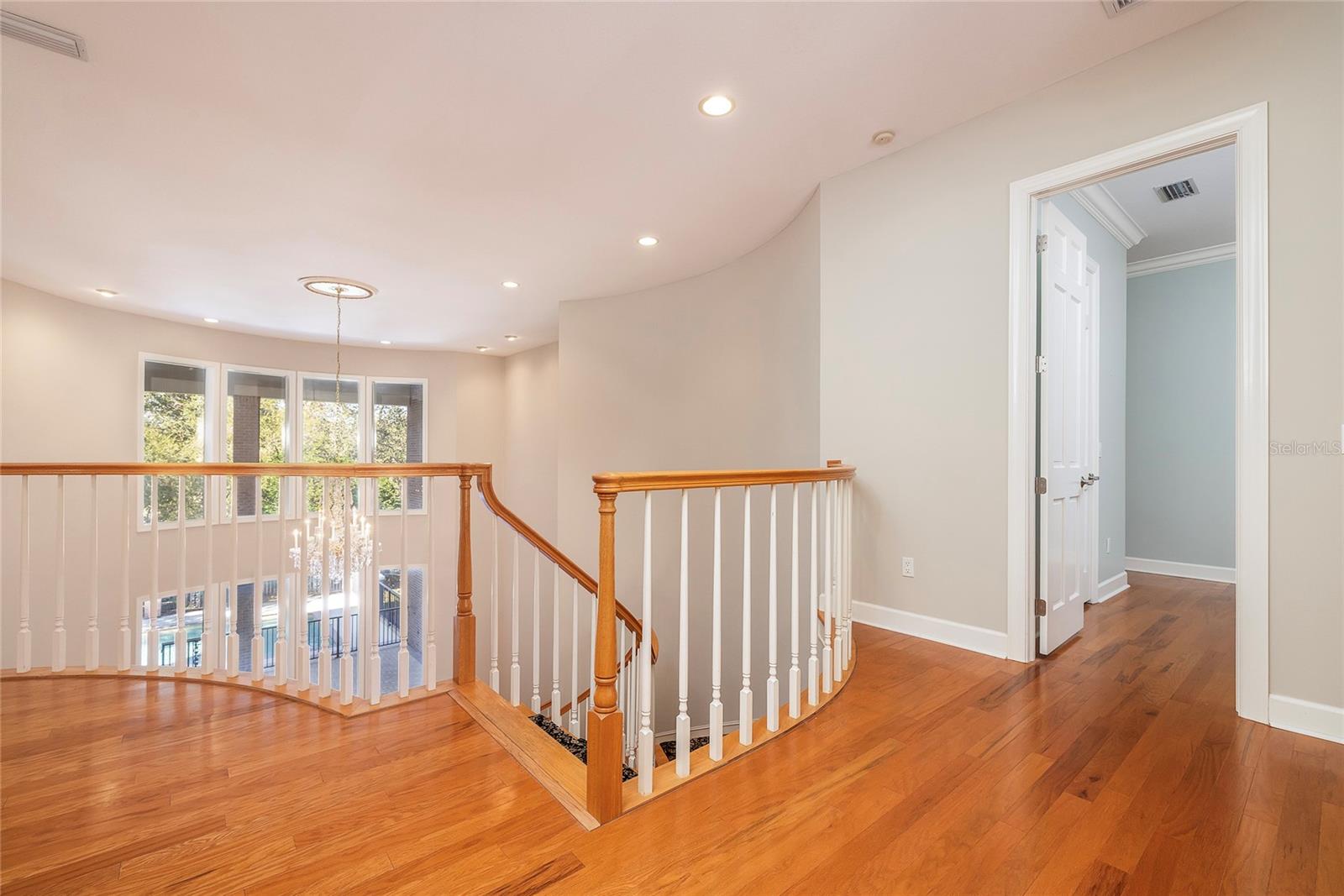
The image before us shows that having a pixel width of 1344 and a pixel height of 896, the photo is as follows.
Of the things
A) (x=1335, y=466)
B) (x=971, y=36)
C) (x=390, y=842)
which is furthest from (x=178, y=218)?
(x=1335, y=466)

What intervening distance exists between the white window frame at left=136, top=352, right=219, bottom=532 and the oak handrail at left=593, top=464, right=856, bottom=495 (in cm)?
650

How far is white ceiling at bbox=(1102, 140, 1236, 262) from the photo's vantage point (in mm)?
3469

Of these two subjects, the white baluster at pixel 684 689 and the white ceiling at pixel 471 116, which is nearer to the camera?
the white baluster at pixel 684 689

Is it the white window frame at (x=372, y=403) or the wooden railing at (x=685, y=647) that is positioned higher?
the white window frame at (x=372, y=403)

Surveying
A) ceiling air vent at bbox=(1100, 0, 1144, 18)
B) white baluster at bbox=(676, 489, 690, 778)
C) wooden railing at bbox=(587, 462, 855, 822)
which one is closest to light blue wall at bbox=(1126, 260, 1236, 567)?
ceiling air vent at bbox=(1100, 0, 1144, 18)

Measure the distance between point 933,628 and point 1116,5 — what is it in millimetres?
2737

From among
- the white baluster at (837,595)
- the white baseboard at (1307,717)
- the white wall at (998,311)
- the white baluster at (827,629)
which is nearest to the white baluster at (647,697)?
the white baluster at (827,629)

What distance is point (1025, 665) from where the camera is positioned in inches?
107

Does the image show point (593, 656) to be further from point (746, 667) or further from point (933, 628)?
point (933, 628)

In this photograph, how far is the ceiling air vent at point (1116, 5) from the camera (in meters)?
2.11

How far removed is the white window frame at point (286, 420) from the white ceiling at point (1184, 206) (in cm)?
810

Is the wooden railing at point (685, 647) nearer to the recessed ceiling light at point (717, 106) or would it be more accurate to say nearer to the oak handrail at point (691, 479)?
the oak handrail at point (691, 479)

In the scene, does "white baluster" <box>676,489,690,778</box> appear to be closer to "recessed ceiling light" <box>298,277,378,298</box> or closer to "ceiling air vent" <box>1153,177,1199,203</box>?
"ceiling air vent" <box>1153,177,1199,203</box>

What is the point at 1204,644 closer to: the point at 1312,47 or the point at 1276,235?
the point at 1276,235
